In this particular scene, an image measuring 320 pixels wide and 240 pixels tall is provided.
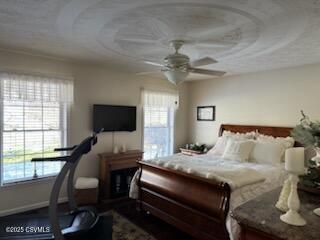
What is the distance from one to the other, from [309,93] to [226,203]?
9.39 ft

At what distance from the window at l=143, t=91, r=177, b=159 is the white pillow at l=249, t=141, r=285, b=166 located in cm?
237

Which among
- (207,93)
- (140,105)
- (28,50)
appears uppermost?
(28,50)

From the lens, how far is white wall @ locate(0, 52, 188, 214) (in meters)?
3.62

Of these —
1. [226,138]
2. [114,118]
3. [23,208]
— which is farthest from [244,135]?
[23,208]

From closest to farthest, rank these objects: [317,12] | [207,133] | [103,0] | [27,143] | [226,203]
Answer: [103,0]
[317,12]
[226,203]
[27,143]
[207,133]

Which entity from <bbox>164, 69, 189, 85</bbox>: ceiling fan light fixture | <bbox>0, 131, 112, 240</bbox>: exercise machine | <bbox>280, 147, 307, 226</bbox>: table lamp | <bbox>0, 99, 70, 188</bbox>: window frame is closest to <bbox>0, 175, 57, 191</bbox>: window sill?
<bbox>0, 99, 70, 188</bbox>: window frame

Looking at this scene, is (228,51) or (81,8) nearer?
(81,8)

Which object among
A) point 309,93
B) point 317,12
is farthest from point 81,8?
point 309,93

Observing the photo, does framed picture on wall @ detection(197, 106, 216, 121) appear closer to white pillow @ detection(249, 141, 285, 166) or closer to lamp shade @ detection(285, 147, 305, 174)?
white pillow @ detection(249, 141, 285, 166)

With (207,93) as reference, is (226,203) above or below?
below

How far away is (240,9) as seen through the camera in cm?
205

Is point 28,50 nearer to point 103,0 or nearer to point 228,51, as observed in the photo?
point 103,0

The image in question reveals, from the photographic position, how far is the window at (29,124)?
354 centimetres

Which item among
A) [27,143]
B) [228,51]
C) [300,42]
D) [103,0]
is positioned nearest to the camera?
[103,0]
